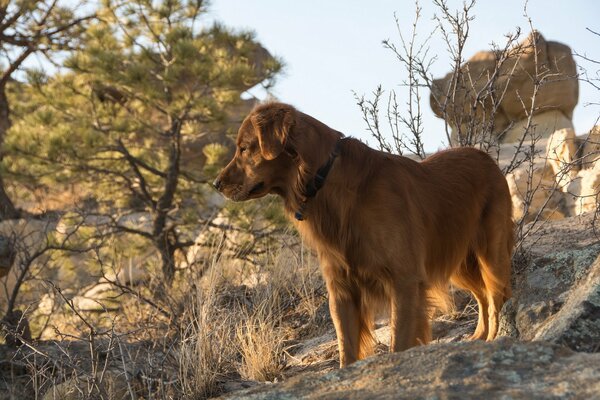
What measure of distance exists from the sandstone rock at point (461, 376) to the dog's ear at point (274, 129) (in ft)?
5.91

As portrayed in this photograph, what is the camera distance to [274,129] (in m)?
4.30

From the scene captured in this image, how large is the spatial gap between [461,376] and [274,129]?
→ 7.20ft

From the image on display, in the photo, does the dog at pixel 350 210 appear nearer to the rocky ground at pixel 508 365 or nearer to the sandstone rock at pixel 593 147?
Answer: the rocky ground at pixel 508 365

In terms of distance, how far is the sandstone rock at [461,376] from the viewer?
2.25 meters

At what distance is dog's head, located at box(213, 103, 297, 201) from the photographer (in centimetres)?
429

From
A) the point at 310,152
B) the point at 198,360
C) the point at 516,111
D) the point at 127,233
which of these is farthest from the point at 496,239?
the point at 516,111

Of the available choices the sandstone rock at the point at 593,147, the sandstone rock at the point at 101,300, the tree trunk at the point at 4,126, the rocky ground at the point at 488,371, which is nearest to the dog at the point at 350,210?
the rocky ground at the point at 488,371

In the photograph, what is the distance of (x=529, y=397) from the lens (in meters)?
2.18

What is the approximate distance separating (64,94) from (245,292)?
6.14 m

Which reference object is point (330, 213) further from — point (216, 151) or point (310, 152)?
point (216, 151)

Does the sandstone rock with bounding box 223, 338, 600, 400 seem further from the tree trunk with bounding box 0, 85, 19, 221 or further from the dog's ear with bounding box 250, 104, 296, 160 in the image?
the tree trunk with bounding box 0, 85, 19, 221

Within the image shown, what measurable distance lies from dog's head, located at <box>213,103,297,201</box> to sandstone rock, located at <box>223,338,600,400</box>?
1838mm

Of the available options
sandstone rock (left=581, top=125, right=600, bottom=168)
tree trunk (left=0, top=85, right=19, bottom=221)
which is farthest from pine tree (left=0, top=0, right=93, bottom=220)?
sandstone rock (left=581, top=125, right=600, bottom=168)

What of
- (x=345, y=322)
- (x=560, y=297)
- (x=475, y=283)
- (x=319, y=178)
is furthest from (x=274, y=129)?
(x=475, y=283)
